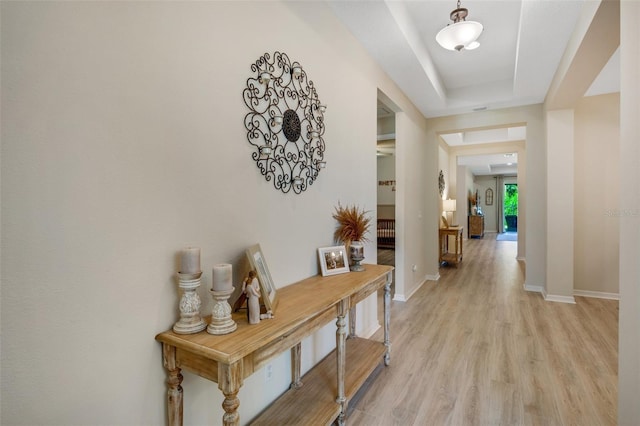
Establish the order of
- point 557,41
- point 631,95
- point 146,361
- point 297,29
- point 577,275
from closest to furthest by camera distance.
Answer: point 146,361, point 631,95, point 297,29, point 557,41, point 577,275

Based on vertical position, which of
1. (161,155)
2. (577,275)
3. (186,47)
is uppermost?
(186,47)

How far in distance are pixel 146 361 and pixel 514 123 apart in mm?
5329

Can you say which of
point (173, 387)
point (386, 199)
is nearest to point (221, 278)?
point (173, 387)

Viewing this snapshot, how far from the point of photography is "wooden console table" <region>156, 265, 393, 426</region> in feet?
3.49

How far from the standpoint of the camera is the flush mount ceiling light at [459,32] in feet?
7.38

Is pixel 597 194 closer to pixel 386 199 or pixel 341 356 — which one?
pixel 341 356

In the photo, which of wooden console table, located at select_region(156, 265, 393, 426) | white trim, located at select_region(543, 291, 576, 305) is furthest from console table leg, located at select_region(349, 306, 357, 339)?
white trim, located at select_region(543, 291, 576, 305)

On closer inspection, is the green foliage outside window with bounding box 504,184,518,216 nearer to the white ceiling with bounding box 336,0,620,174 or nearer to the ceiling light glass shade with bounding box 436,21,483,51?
the white ceiling with bounding box 336,0,620,174

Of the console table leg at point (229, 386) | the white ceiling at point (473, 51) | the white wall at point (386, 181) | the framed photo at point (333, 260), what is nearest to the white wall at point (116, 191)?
the console table leg at point (229, 386)

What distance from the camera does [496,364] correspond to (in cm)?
249

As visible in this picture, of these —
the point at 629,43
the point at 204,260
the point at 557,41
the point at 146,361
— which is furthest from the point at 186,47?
the point at 557,41

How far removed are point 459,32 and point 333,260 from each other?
1.96 meters

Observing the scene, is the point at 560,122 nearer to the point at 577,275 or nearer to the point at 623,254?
the point at 577,275

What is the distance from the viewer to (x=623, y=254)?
4.82 feet
